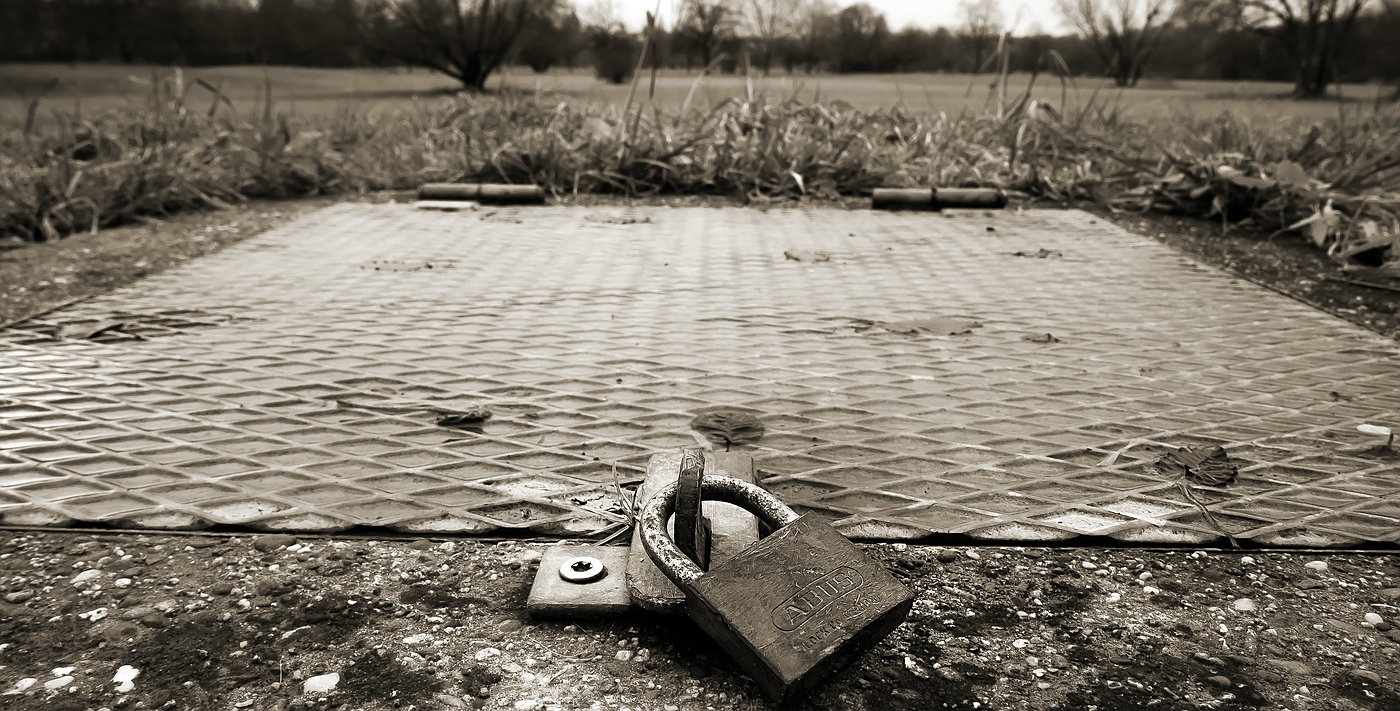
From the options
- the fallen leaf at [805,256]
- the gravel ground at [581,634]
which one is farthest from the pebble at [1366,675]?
the fallen leaf at [805,256]

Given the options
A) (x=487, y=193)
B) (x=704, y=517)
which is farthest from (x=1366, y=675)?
(x=487, y=193)

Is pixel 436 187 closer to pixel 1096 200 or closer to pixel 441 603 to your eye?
pixel 1096 200

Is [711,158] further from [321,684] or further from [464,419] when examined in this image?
[321,684]

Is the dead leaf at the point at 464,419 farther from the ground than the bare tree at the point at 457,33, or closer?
closer

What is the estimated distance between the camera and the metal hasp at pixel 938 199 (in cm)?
437

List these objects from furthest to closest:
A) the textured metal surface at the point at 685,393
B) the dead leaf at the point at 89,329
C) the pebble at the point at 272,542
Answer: the dead leaf at the point at 89,329 → the textured metal surface at the point at 685,393 → the pebble at the point at 272,542

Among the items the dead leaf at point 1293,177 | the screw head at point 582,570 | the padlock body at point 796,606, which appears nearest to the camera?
the padlock body at point 796,606

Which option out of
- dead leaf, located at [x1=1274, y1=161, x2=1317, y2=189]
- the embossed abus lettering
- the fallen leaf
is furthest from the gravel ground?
dead leaf, located at [x1=1274, y1=161, x2=1317, y2=189]

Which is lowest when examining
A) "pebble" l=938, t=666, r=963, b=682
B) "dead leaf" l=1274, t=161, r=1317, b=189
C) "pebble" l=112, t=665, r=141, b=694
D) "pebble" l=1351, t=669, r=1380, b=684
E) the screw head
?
"pebble" l=112, t=665, r=141, b=694

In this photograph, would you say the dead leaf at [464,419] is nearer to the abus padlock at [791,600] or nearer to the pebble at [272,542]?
the pebble at [272,542]

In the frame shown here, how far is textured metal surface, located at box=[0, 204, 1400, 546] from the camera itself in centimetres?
138

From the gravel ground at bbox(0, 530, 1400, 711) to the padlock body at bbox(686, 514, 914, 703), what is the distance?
79 mm

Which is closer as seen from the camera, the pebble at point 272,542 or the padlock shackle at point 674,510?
the padlock shackle at point 674,510

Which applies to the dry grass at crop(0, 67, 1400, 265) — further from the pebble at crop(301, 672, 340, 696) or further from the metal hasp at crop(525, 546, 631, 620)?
Result: the pebble at crop(301, 672, 340, 696)
